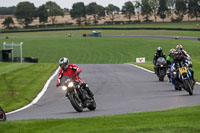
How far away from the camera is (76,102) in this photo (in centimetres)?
1302

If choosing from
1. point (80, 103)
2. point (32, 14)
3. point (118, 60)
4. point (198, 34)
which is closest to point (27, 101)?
point (80, 103)

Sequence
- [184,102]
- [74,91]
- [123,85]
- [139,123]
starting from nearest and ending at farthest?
[139,123] < [74,91] < [184,102] < [123,85]

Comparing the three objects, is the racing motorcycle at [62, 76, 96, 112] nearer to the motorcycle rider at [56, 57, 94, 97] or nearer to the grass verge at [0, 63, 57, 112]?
the motorcycle rider at [56, 57, 94, 97]

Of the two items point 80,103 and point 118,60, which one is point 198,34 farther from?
point 80,103

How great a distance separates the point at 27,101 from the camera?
17.2 m

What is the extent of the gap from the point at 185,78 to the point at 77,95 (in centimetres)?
485

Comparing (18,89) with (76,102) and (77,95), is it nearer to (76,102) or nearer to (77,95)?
(77,95)

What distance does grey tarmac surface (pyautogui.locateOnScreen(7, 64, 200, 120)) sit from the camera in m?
13.1

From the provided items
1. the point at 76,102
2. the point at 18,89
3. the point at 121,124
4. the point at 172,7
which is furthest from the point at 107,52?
the point at 172,7

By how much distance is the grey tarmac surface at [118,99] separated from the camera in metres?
13.1

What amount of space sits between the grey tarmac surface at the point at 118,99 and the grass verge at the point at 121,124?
1.84 m

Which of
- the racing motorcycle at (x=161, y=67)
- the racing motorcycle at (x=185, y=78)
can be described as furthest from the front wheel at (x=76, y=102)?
the racing motorcycle at (x=161, y=67)

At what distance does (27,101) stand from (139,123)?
835 cm

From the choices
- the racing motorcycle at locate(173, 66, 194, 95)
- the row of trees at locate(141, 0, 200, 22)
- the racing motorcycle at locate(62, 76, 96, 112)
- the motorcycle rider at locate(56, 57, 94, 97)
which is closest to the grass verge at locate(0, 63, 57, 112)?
the motorcycle rider at locate(56, 57, 94, 97)
